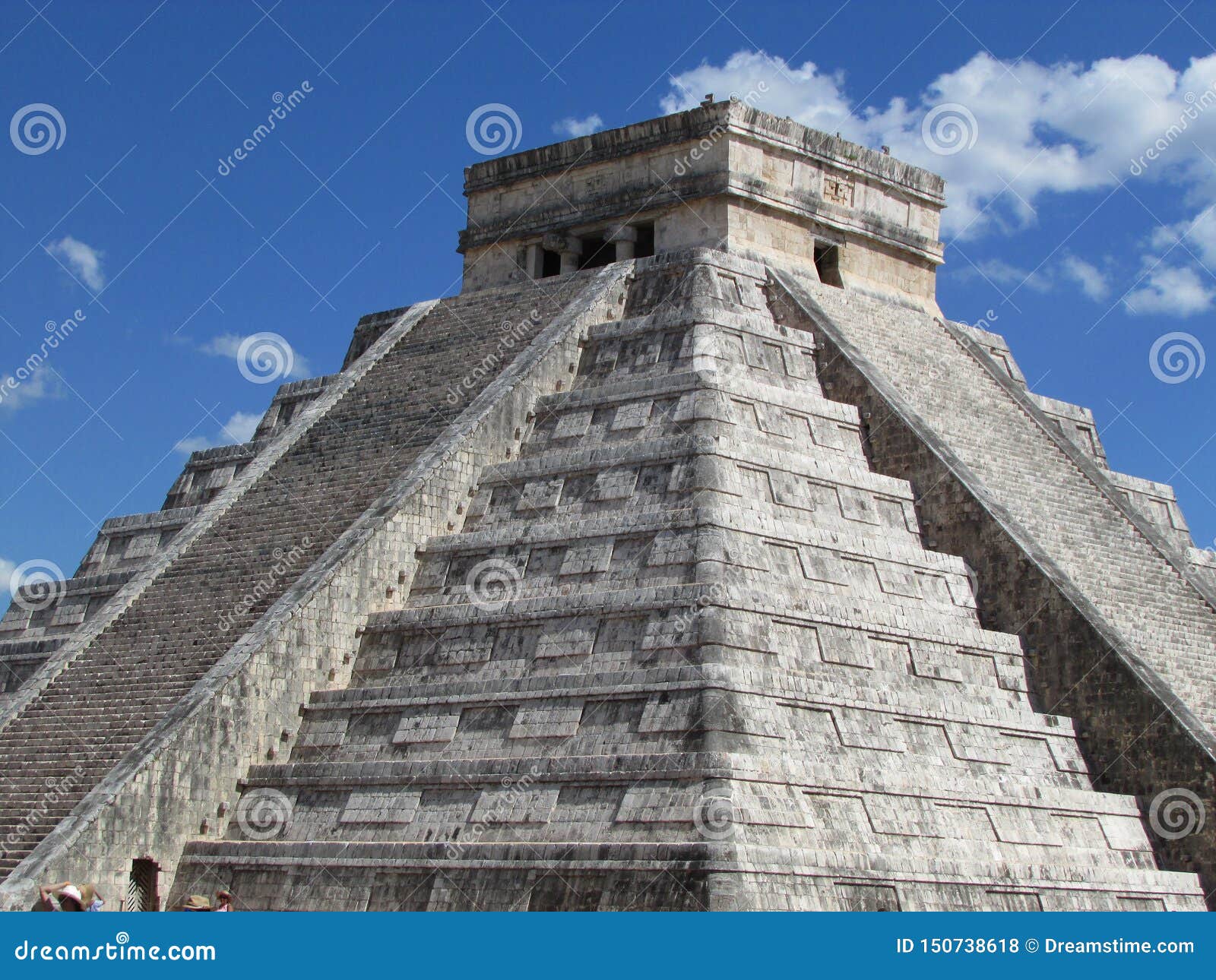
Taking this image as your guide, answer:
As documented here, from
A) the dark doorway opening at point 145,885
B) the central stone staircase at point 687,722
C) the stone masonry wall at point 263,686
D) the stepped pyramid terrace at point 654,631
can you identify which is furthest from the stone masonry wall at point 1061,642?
the dark doorway opening at point 145,885

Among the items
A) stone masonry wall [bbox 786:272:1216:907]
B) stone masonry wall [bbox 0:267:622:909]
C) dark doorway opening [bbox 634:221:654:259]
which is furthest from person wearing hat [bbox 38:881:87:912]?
dark doorway opening [bbox 634:221:654:259]

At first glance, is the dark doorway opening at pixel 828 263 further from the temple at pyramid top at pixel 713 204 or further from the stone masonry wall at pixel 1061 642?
the stone masonry wall at pixel 1061 642

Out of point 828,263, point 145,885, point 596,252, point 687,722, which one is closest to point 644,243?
point 596,252

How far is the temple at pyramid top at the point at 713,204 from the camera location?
25.8 metres

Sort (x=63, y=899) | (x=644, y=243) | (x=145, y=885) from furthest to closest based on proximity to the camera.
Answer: (x=644, y=243)
(x=145, y=885)
(x=63, y=899)

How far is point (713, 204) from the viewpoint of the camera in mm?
25750

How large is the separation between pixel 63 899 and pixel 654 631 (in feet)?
18.9

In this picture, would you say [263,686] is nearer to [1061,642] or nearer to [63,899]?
[63,899]

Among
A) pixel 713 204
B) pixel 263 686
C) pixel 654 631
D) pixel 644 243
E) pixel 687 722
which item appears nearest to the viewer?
pixel 687 722

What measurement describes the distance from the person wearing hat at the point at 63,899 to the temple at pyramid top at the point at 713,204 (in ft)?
41.4

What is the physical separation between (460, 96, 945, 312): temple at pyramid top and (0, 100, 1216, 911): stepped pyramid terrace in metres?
0.08

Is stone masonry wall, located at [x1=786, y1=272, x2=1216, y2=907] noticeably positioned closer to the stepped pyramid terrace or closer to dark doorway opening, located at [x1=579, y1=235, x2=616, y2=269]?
the stepped pyramid terrace

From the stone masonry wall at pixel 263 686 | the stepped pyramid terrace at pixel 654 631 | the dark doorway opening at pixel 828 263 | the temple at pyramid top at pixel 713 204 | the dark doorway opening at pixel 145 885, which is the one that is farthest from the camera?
the dark doorway opening at pixel 828 263

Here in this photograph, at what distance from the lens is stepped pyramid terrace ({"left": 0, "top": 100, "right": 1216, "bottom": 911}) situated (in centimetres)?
1728
